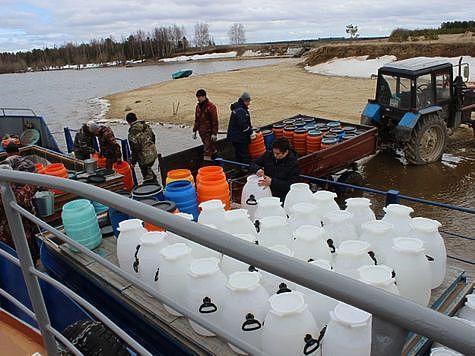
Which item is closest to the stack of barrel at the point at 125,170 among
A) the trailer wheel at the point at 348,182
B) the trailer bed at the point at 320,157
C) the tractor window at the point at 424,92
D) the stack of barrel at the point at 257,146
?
the trailer bed at the point at 320,157

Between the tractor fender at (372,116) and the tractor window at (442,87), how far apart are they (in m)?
1.32

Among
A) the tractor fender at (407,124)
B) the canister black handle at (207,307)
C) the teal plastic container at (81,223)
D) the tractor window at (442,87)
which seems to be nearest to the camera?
the canister black handle at (207,307)

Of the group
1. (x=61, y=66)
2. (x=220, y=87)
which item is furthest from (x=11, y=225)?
(x=61, y=66)

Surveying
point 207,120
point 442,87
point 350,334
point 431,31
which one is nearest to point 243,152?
point 207,120

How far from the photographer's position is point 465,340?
1.90 ft

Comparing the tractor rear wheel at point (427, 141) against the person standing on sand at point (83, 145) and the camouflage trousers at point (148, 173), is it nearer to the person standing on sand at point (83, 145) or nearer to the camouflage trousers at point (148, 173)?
the camouflage trousers at point (148, 173)

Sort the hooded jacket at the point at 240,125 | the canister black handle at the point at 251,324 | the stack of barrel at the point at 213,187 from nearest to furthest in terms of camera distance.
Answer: the canister black handle at the point at 251,324
the stack of barrel at the point at 213,187
the hooded jacket at the point at 240,125

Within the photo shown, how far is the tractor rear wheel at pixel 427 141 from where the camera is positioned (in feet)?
27.3

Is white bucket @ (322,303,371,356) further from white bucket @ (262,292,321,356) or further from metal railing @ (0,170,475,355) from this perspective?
metal railing @ (0,170,475,355)

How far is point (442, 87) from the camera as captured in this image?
29.1 ft

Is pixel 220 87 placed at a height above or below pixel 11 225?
below

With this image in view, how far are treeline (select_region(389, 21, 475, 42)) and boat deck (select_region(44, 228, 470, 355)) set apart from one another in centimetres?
3919

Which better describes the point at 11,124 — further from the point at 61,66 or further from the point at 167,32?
the point at 167,32

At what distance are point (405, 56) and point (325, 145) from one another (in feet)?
102
